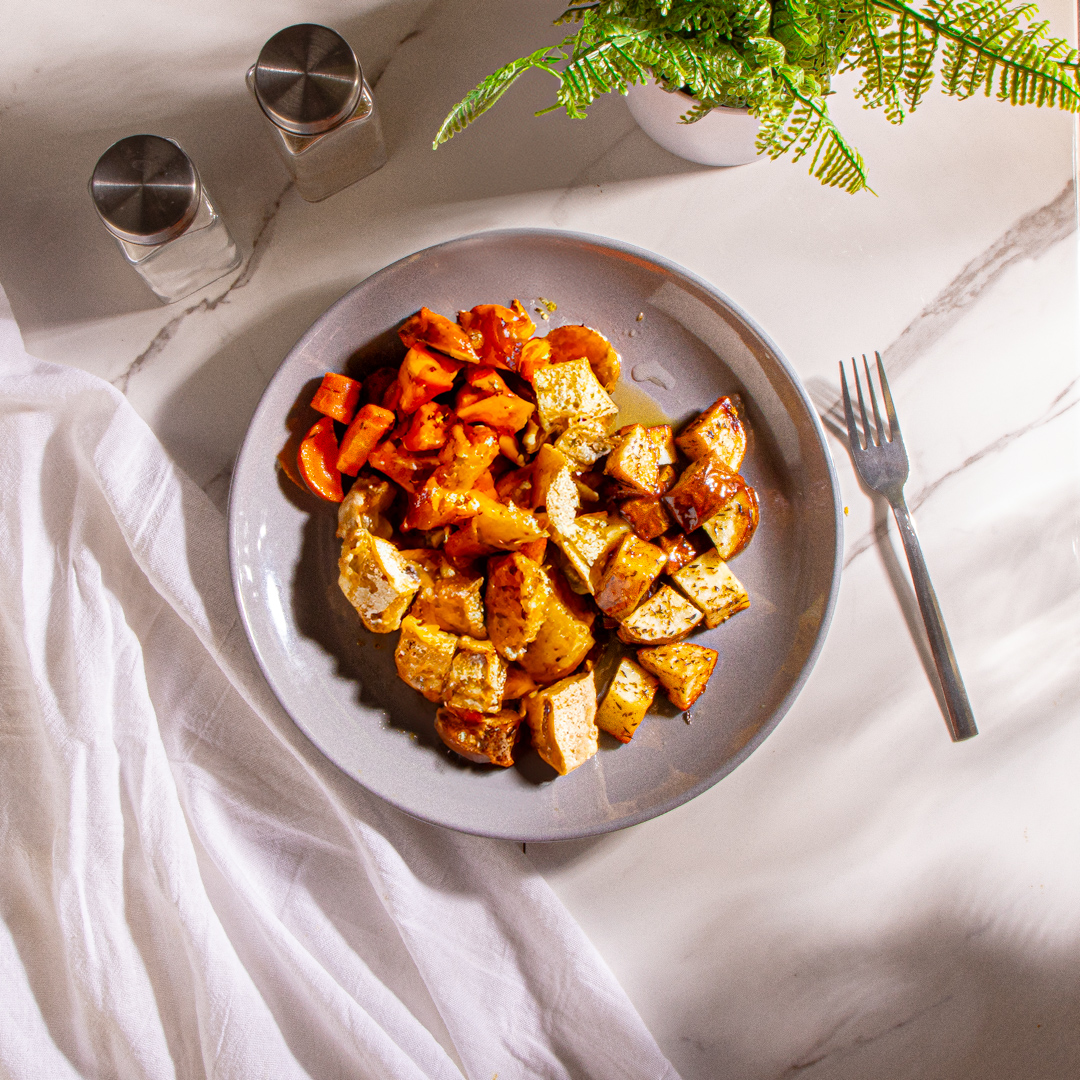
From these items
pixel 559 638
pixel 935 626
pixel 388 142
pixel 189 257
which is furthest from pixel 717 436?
pixel 189 257

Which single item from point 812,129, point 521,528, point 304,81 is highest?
point 304,81

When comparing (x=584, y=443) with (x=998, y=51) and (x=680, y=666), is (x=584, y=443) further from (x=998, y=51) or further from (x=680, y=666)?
(x=998, y=51)

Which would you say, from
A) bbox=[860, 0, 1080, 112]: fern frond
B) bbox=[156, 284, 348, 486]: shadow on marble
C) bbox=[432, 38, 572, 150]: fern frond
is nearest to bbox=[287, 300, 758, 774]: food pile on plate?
bbox=[156, 284, 348, 486]: shadow on marble

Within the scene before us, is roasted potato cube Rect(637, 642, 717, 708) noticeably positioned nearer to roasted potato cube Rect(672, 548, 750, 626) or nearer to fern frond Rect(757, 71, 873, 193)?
roasted potato cube Rect(672, 548, 750, 626)

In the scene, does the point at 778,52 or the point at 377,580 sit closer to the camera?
the point at 778,52

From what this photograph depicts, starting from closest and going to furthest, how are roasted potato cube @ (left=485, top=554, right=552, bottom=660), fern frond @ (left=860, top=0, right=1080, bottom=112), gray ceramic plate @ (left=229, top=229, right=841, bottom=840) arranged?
fern frond @ (left=860, top=0, right=1080, bottom=112) < roasted potato cube @ (left=485, top=554, right=552, bottom=660) < gray ceramic plate @ (left=229, top=229, right=841, bottom=840)

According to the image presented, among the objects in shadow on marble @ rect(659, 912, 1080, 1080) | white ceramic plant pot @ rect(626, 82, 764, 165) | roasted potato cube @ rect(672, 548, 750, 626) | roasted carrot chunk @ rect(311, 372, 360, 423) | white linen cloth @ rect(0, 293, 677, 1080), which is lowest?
shadow on marble @ rect(659, 912, 1080, 1080)

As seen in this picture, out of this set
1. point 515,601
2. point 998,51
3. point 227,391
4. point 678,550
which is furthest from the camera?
point 227,391
